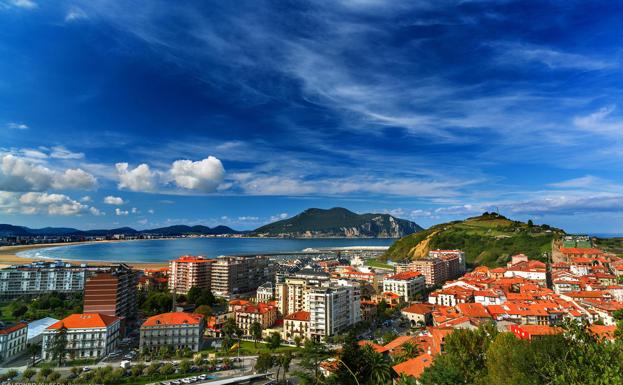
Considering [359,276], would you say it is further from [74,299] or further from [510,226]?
[510,226]

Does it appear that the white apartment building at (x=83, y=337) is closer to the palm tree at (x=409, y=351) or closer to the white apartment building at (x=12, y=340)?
the white apartment building at (x=12, y=340)

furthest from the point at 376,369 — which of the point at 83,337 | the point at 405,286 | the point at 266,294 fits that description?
the point at 405,286

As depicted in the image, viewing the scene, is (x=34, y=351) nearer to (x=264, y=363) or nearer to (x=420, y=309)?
(x=264, y=363)

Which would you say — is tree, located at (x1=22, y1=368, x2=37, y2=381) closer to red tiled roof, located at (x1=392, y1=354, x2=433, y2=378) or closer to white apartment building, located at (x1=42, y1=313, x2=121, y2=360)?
white apartment building, located at (x1=42, y1=313, x2=121, y2=360)

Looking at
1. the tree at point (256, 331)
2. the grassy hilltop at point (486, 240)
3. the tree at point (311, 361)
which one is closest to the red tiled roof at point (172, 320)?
the tree at point (256, 331)

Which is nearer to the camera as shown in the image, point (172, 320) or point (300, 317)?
point (172, 320)
